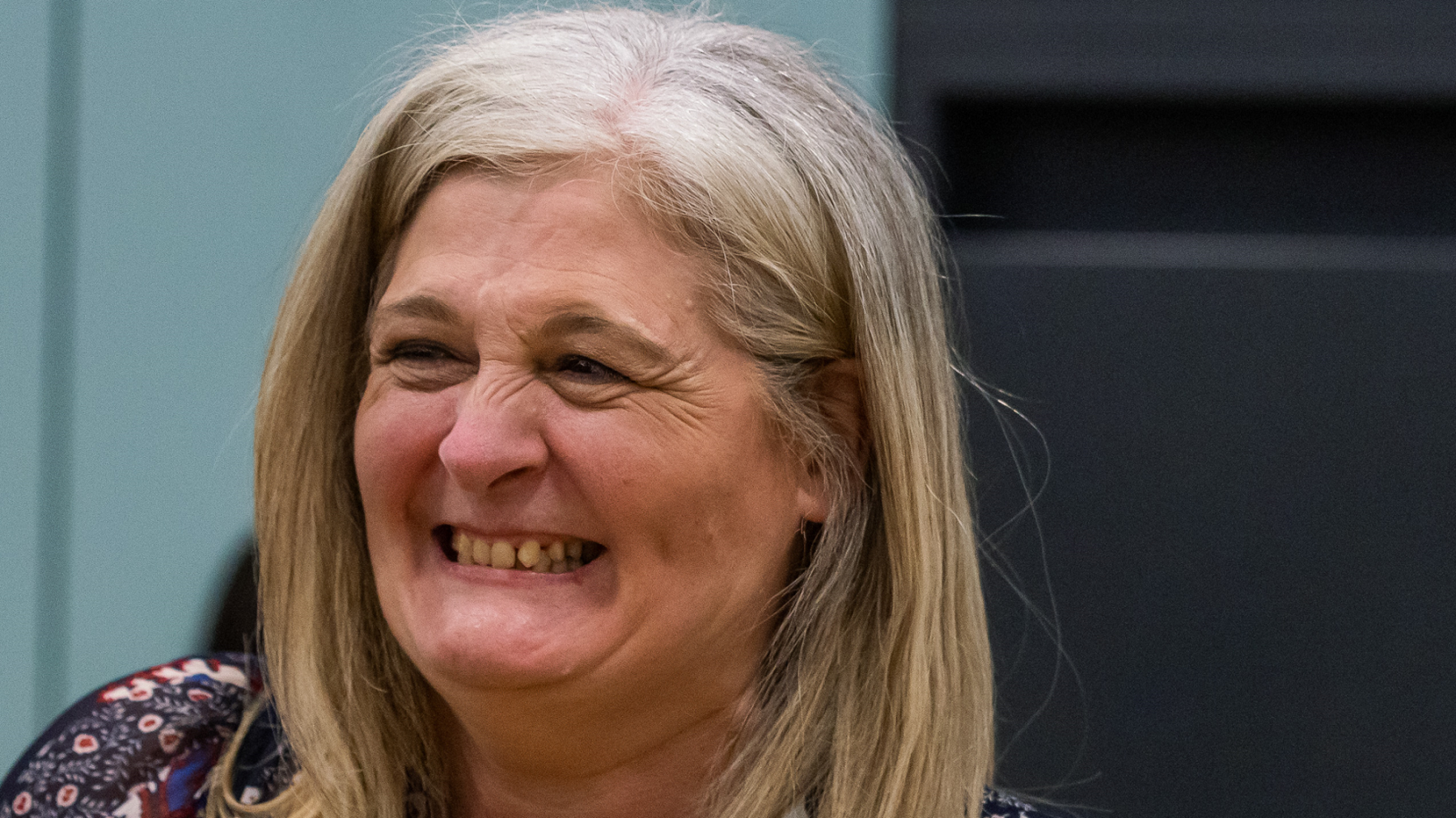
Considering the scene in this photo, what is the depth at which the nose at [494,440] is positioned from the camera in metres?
1.05

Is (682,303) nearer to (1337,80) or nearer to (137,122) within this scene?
(1337,80)

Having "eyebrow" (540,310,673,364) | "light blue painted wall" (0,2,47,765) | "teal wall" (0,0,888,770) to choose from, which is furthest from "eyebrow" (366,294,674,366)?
"light blue painted wall" (0,2,47,765)

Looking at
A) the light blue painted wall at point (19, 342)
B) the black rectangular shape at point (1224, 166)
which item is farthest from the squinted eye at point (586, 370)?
the light blue painted wall at point (19, 342)

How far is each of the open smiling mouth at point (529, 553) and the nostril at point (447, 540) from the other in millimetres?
19

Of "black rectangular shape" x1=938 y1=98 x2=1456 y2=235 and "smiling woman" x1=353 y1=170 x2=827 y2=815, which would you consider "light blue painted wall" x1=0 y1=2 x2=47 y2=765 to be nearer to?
"smiling woman" x1=353 y1=170 x2=827 y2=815

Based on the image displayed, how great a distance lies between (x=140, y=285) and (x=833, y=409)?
4.40 ft

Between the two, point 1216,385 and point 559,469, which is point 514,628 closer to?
point 559,469

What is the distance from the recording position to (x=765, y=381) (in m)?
1.15

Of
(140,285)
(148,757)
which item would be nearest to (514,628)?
(148,757)

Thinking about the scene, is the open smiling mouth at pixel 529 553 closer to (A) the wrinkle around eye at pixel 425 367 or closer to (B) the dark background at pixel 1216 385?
(A) the wrinkle around eye at pixel 425 367

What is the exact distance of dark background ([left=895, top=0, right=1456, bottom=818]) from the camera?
5.67 ft

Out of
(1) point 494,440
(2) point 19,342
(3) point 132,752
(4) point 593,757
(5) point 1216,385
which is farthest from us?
(2) point 19,342

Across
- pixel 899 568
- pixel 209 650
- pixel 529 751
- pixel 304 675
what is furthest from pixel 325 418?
pixel 209 650

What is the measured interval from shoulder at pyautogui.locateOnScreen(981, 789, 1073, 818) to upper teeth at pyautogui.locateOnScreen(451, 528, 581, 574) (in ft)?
1.52
